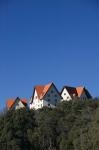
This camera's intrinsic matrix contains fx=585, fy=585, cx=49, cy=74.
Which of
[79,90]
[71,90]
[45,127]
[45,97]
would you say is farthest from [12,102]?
[45,127]

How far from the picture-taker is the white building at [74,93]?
61.4 m

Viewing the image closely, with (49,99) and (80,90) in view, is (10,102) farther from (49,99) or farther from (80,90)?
(80,90)

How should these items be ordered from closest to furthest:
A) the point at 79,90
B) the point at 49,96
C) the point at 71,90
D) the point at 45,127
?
1. the point at 45,127
2. the point at 49,96
3. the point at 71,90
4. the point at 79,90

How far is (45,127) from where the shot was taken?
2018 inches

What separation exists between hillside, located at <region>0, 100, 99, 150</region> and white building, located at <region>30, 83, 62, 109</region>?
737 cm

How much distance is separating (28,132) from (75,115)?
4.50 meters

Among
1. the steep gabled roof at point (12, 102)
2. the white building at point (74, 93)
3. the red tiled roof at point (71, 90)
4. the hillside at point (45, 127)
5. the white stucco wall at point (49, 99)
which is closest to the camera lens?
the hillside at point (45, 127)

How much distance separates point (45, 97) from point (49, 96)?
1.52 ft

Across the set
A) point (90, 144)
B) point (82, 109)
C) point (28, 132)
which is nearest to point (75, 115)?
point (82, 109)

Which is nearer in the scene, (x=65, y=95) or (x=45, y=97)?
(x=45, y=97)

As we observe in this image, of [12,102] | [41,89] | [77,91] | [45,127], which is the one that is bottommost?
[45,127]

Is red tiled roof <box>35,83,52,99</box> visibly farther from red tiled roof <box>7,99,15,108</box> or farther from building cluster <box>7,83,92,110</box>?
red tiled roof <box>7,99,15,108</box>

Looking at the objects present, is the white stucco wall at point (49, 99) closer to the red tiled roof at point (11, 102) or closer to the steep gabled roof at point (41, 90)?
the steep gabled roof at point (41, 90)

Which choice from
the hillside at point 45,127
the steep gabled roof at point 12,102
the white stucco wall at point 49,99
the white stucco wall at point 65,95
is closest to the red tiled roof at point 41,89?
the white stucco wall at point 49,99
